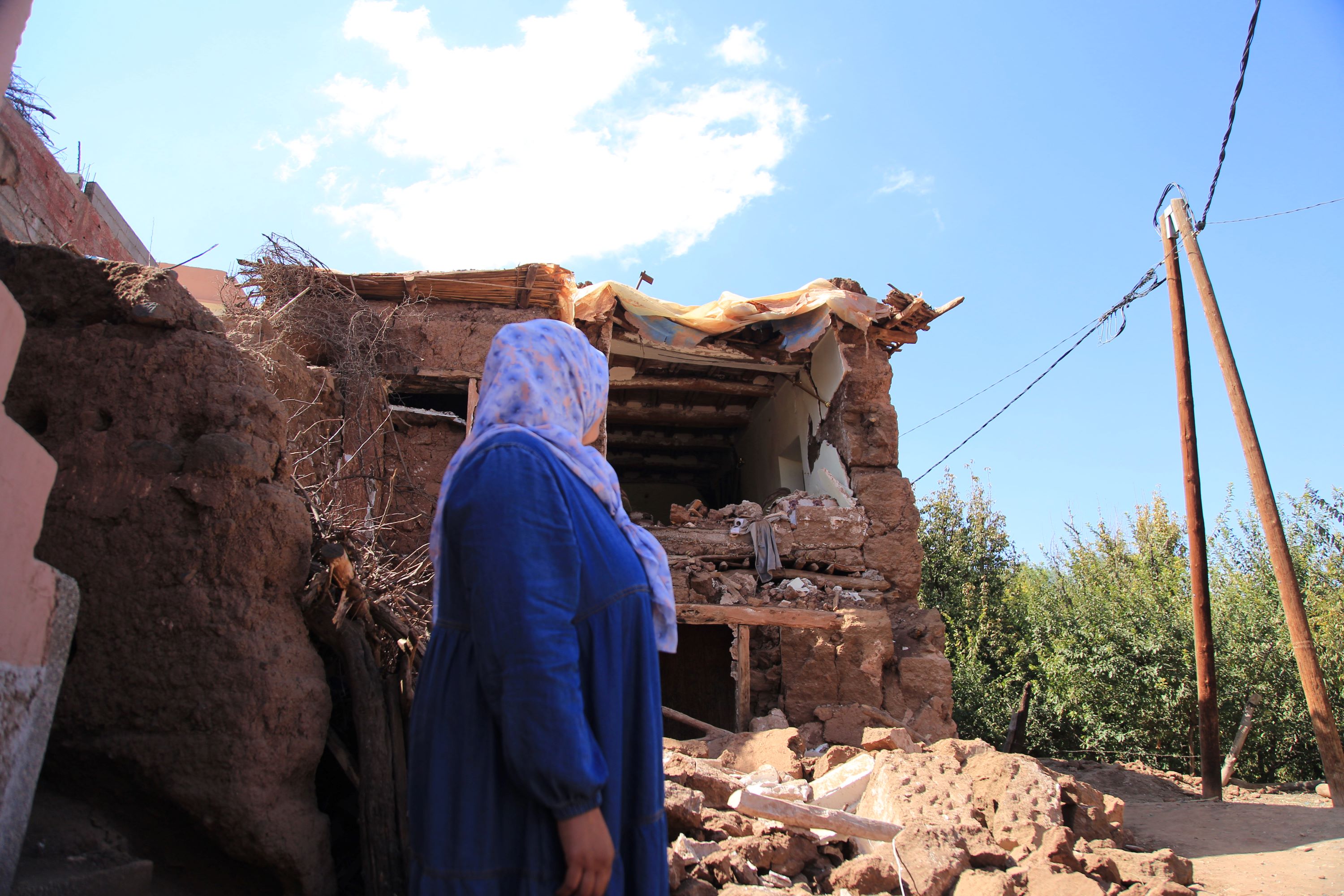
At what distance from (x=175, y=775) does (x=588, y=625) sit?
1.23 metres

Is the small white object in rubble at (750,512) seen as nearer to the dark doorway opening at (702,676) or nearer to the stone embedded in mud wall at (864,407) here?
the stone embedded in mud wall at (864,407)

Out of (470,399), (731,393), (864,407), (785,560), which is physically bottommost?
(785,560)

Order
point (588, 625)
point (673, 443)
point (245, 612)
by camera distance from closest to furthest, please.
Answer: point (588, 625)
point (245, 612)
point (673, 443)

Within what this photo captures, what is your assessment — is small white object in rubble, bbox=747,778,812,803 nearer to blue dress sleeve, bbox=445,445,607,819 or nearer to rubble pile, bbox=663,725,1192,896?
rubble pile, bbox=663,725,1192,896

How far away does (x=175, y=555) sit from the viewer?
225 centimetres

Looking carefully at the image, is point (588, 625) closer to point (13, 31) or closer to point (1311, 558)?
point (13, 31)

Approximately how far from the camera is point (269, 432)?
2678mm

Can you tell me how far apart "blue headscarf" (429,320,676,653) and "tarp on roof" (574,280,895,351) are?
22.0ft

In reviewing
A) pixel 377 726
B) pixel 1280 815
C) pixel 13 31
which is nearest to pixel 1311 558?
pixel 1280 815

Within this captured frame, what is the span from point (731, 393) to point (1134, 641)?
7.37 m

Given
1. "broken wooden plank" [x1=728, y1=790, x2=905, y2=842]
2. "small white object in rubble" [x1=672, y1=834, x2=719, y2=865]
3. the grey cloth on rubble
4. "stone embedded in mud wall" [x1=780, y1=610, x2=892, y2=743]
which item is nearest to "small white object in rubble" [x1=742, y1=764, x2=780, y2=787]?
"broken wooden plank" [x1=728, y1=790, x2=905, y2=842]

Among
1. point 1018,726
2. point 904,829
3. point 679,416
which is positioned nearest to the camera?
point 904,829

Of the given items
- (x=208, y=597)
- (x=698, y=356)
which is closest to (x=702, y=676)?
(x=698, y=356)

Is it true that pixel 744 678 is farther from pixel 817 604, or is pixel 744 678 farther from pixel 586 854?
pixel 586 854
